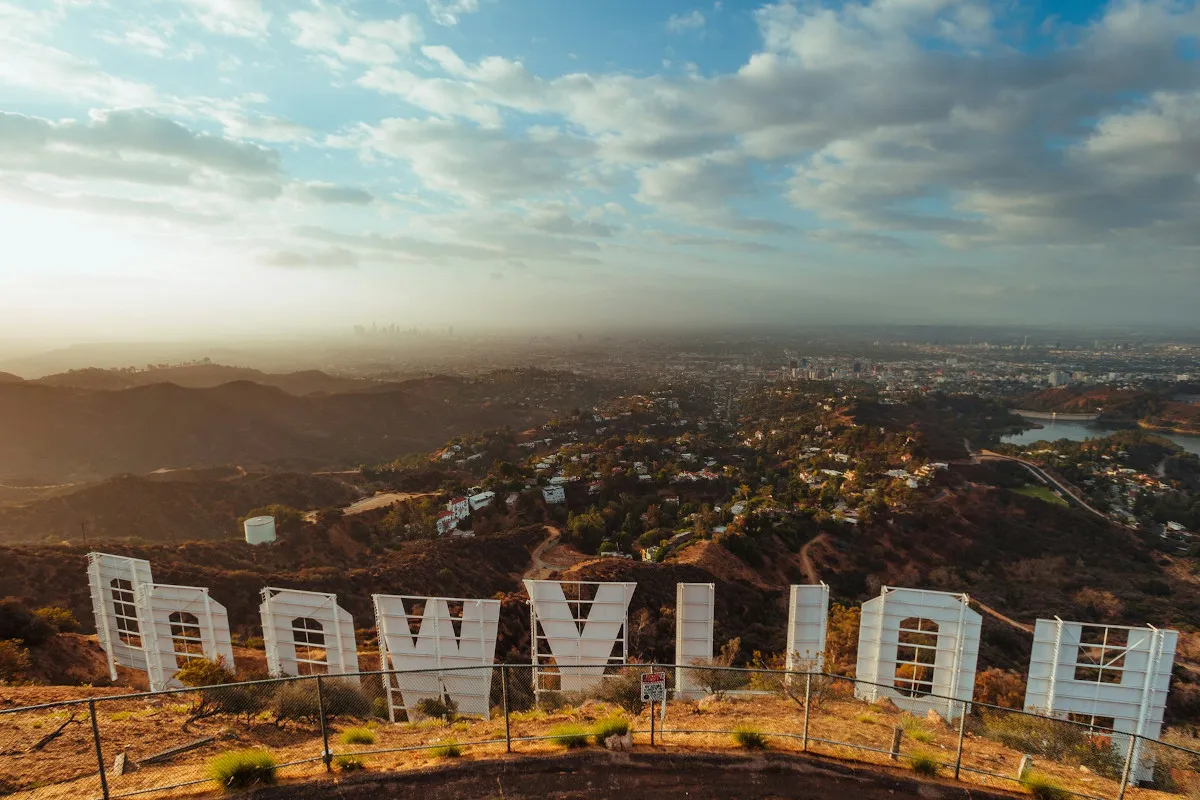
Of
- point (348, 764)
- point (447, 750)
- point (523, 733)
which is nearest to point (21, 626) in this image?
point (348, 764)

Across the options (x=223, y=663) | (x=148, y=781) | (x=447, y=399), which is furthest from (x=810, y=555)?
(x=447, y=399)

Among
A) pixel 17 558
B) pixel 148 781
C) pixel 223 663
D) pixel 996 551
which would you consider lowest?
pixel 996 551

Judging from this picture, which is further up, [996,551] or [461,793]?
[461,793]

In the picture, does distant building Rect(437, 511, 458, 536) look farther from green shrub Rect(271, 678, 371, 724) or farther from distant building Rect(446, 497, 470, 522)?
green shrub Rect(271, 678, 371, 724)

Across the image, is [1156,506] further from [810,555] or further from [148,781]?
[148,781]

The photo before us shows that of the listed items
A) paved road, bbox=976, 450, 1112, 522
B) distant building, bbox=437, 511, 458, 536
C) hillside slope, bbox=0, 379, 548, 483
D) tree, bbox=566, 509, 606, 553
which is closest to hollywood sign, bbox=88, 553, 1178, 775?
tree, bbox=566, 509, 606, 553

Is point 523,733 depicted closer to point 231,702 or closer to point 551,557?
point 231,702

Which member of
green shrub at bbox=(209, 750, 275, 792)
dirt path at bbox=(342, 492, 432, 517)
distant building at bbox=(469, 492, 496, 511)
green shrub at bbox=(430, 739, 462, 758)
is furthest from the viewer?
distant building at bbox=(469, 492, 496, 511)
